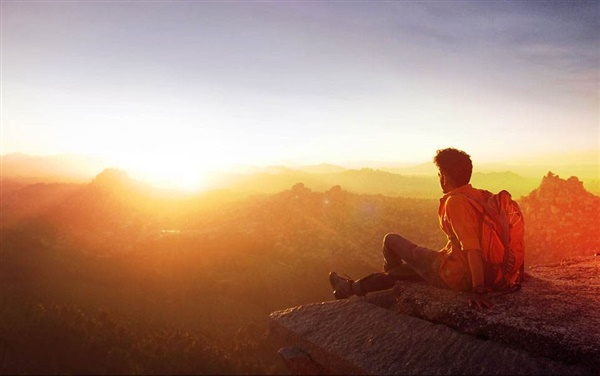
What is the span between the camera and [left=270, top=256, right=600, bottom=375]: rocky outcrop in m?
3.05

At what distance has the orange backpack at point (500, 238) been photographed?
372 cm

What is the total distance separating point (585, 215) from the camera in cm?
1947

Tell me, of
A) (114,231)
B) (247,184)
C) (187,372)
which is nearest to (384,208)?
(114,231)

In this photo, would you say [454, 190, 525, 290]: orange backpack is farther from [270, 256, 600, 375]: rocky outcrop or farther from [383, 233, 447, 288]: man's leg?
[383, 233, 447, 288]: man's leg

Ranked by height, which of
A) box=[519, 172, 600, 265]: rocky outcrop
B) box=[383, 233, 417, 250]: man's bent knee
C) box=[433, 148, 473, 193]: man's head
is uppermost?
box=[433, 148, 473, 193]: man's head

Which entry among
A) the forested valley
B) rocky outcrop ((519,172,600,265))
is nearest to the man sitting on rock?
the forested valley

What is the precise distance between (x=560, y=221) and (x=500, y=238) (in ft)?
64.3

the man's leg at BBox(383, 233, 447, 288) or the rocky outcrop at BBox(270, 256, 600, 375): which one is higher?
the man's leg at BBox(383, 233, 447, 288)

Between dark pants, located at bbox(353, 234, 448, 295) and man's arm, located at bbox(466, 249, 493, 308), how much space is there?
51cm

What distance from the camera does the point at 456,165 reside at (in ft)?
12.8

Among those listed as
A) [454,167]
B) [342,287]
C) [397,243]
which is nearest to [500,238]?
[454,167]

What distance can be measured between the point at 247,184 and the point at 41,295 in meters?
101

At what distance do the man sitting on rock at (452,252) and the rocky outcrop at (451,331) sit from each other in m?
0.14

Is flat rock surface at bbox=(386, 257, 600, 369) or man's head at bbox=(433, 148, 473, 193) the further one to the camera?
man's head at bbox=(433, 148, 473, 193)
